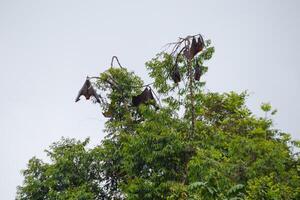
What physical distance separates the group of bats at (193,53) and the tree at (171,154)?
0.08 m

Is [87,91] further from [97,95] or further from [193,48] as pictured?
[193,48]

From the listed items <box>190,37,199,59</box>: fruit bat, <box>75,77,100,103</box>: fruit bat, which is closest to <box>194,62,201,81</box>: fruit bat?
<box>190,37,199,59</box>: fruit bat

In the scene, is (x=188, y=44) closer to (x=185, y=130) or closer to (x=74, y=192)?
(x=185, y=130)

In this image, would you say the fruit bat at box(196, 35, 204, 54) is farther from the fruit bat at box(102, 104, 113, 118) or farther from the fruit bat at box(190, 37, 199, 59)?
the fruit bat at box(102, 104, 113, 118)

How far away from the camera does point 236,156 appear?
12.7m

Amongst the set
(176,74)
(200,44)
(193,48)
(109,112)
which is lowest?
(176,74)

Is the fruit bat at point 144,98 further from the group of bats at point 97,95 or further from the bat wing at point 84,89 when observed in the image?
the bat wing at point 84,89

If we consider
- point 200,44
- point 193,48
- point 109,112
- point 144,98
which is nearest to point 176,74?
point 193,48

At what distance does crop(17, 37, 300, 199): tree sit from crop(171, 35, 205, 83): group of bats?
0.08 meters

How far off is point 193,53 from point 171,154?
267 centimetres

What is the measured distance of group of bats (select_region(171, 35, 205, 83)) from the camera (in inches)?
457

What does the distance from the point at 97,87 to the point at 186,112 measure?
4113 millimetres

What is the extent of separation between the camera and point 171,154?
476 inches

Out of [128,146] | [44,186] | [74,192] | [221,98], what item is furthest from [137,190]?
[221,98]
